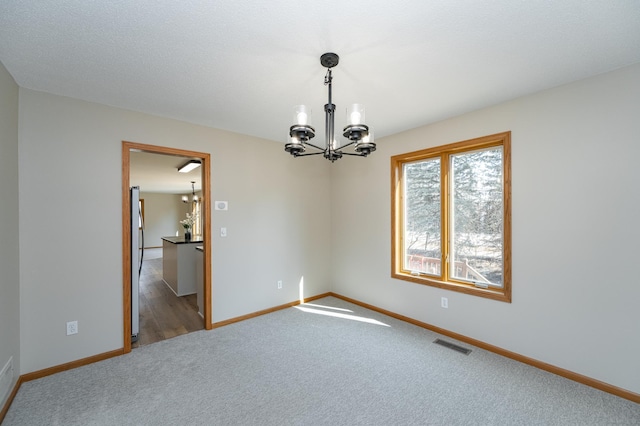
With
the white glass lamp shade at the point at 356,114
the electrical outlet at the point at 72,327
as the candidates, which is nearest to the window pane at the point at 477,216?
the white glass lamp shade at the point at 356,114

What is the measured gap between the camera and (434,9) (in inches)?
59.9

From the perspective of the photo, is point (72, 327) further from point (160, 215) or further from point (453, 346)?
point (160, 215)

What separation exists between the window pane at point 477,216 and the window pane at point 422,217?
0.65ft

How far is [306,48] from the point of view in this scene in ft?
6.11

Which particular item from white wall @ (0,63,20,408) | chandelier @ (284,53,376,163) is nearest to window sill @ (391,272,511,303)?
chandelier @ (284,53,376,163)

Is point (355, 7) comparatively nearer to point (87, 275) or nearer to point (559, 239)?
point (559, 239)

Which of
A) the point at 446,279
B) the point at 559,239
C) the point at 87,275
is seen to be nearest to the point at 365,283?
the point at 446,279

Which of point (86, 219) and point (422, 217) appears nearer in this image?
point (86, 219)

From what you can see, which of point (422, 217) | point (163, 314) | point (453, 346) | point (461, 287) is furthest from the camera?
point (163, 314)

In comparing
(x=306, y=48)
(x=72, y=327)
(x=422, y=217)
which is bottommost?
(x=72, y=327)

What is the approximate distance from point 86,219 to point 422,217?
12.5ft

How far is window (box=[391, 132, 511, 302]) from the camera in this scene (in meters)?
2.92

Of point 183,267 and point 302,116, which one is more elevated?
point 302,116

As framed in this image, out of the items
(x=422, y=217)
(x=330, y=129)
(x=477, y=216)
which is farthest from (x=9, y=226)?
(x=477, y=216)
